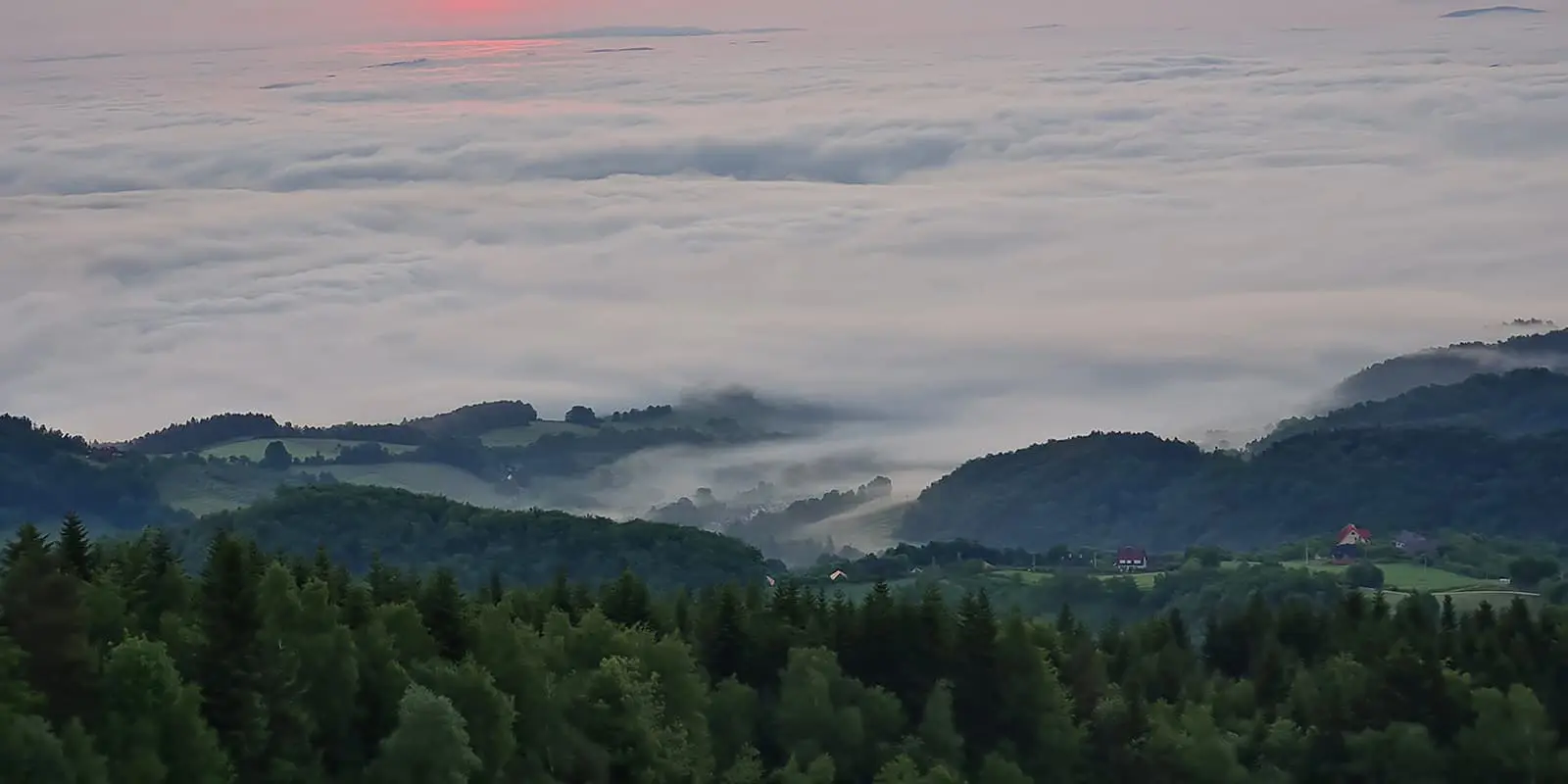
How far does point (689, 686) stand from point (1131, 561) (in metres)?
104

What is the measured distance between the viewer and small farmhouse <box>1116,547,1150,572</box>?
157512 mm

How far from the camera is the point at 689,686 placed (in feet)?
209

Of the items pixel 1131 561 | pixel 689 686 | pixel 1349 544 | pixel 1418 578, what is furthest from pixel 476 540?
pixel 689 686

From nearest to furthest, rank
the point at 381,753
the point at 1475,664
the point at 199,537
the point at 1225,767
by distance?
the point at 381,753
the point at 1225,767
the point at 1475,664
the point at 199,537

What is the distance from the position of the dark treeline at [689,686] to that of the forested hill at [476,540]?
61123 millimetres

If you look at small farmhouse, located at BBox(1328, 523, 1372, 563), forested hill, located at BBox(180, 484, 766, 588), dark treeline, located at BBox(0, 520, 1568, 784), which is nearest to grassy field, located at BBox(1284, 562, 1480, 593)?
small farmhouse, located at BBox(1328, 523, 1372, 563)

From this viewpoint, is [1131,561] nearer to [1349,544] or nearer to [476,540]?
[1349,544]

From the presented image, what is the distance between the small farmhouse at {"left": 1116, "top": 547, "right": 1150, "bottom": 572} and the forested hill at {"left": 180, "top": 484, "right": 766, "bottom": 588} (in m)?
21.0

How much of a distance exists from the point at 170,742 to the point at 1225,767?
31215mm

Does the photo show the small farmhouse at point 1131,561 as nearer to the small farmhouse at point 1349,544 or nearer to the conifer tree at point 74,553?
the small farmhouse at point 1349,544

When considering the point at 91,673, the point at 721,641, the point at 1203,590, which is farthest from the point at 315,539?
the point at 91,673

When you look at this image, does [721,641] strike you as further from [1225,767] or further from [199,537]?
[199,537]

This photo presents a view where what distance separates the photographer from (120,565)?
60031 millimetres

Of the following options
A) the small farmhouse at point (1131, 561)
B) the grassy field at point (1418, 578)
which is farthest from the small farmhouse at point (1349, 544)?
the small farmhouse at point (1131, 561)
